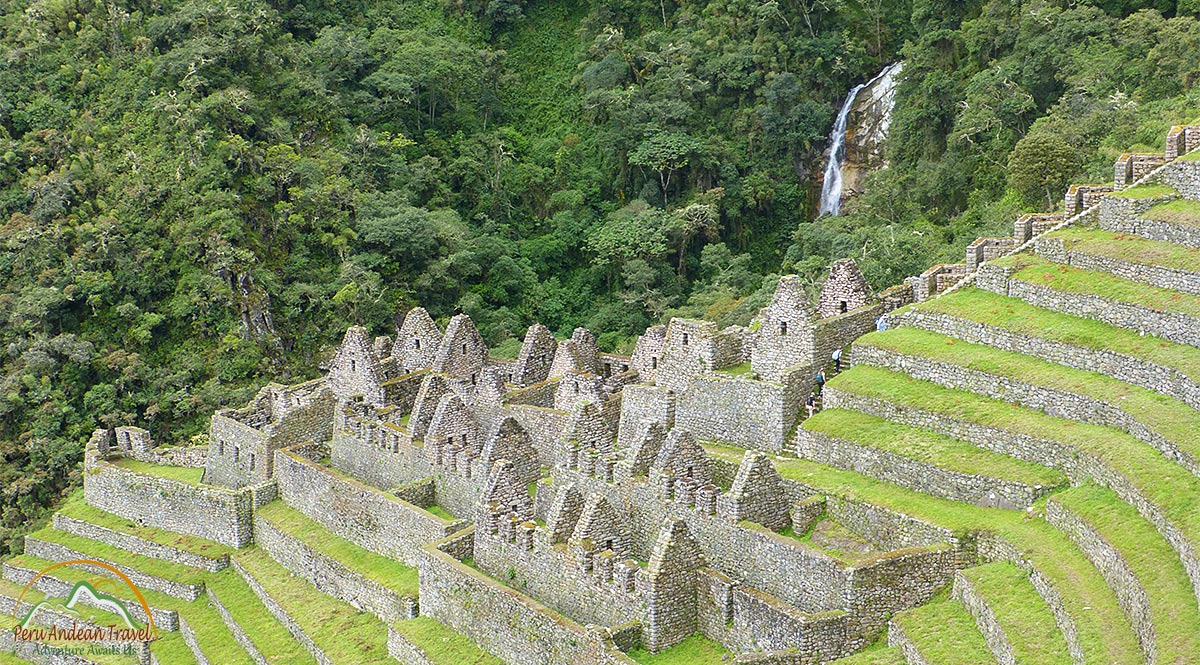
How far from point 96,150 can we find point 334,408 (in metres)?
29.3

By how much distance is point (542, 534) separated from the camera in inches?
1081

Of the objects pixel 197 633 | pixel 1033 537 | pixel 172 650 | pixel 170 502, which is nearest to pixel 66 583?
pixel 170 502

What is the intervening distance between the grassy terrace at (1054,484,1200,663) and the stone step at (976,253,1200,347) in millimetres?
4546

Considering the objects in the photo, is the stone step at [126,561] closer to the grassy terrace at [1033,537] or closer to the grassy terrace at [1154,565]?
the grassy terrace at [1033,537]

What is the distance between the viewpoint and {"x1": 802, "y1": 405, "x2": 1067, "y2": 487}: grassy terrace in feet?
83.4

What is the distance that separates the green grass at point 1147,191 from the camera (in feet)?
105

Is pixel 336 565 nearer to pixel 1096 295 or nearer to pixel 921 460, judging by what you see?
pixel 921 460

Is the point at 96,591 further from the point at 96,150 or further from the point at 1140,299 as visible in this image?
the point at 96,150

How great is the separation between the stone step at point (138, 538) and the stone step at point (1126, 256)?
20.1 metres

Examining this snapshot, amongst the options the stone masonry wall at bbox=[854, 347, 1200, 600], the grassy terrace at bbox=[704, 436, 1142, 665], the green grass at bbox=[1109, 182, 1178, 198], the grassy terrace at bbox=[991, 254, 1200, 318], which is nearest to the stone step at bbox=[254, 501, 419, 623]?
the grassy terrace at bbox=[704, 436, 1142, 665]

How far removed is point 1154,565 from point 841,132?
4285 centimetres

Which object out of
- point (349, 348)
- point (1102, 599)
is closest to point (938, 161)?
point (349, 348)

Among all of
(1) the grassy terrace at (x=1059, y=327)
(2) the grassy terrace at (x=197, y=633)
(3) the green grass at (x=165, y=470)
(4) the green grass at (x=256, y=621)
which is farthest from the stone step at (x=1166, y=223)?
(3) the green grass at (x=165, y=470)

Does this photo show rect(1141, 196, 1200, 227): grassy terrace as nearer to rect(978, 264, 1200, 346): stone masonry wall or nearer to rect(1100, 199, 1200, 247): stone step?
rect(1100, 199, 1200, 247): stone step
